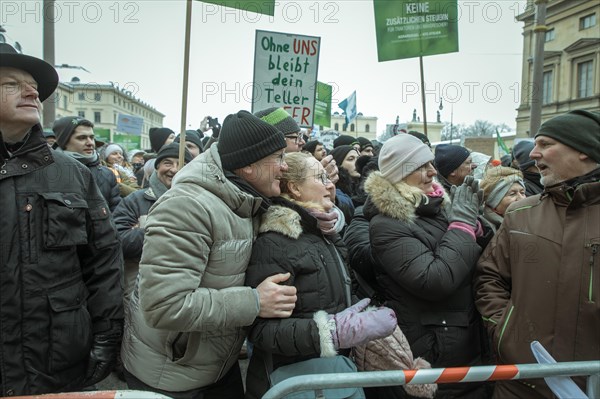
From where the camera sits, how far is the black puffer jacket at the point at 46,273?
1881 millimetres

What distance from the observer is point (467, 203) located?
2523 millimetres

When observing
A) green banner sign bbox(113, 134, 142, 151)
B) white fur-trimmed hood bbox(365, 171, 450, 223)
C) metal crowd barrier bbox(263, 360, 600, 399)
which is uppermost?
green banner sign bbox(113, 134, 142, 151)

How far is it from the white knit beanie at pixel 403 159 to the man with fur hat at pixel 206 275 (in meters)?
0.82

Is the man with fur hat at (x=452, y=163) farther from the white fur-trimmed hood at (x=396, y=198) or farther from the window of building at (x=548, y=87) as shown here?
the window of building at (x=548, y=87)

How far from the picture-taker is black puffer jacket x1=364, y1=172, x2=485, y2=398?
7.77 ft

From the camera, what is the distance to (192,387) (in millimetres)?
2045

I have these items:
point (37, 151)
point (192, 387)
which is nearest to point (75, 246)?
point (37, 151)

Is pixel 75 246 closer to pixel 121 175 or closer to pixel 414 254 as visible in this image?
pixel 414 254

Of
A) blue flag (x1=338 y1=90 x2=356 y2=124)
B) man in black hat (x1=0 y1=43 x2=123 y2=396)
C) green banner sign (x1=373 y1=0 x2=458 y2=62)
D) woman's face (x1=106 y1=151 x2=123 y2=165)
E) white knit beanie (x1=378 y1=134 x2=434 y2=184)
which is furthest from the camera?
blue flag (x1=338 y1=90 x2=356 y2=124)

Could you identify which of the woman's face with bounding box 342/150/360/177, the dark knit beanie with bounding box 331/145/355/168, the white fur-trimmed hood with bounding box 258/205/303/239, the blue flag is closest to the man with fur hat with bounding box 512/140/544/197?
the woman's face with bounding box 342/150/360/177

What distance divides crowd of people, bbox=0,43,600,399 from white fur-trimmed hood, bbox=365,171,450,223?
0.01m

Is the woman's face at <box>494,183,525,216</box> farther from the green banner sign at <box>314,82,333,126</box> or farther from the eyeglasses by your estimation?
the green banner sign at <box>314,82,333,126</box>

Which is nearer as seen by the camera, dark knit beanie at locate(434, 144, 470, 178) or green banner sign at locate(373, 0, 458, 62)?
dark knit beanie at locate(434, 144, 470, 178)

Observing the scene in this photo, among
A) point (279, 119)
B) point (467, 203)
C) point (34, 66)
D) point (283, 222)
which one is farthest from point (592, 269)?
point (34, 66)
